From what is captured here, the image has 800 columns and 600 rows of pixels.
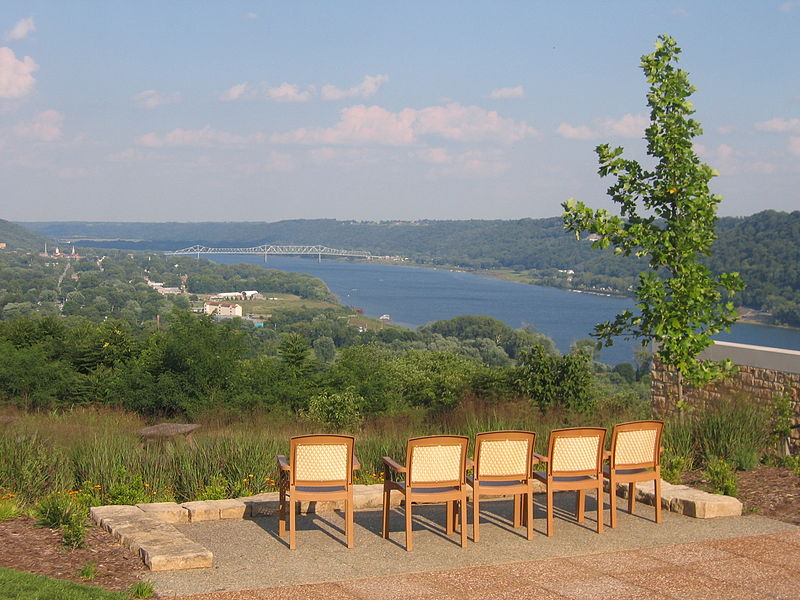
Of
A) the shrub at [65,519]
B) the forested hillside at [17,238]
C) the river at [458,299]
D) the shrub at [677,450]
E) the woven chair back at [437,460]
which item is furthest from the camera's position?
the forested hillside at [17,238]

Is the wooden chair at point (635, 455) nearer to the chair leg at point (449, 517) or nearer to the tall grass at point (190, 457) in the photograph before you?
the chair leg at point (449, 517)

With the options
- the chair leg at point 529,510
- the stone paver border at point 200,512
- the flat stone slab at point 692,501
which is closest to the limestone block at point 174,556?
the stone paver border at point 200,512

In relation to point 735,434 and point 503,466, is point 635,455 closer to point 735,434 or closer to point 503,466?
point 503,466

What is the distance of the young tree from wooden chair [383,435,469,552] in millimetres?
4524

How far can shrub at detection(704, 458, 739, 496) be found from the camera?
25.4 ft

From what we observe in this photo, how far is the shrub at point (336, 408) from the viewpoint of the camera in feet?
61.5

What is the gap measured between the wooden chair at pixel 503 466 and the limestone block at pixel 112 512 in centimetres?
249

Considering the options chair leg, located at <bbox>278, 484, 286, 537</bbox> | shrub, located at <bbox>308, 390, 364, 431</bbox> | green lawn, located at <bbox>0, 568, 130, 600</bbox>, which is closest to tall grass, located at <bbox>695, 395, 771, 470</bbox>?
chair leg, located at <bbox>278, 484, 286, 537</bbox>

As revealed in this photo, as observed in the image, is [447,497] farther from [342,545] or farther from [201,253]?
[201,253]

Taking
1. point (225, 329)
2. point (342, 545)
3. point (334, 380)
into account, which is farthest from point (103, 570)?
point (334, 380)

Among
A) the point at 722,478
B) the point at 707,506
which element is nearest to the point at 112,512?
the point at 707,506

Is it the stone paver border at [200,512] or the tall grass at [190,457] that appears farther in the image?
the tall grass at [190,457]

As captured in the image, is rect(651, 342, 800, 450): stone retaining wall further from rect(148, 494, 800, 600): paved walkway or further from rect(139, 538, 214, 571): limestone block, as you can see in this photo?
rect(139, 538, 214, 571): limestone block

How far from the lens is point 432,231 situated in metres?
147
